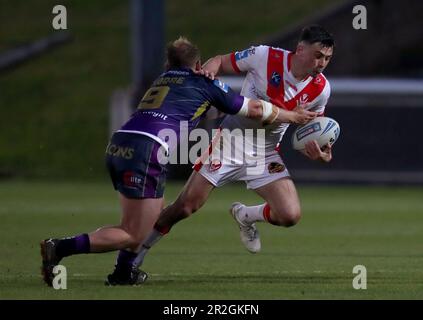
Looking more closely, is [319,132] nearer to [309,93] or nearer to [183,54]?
[309,93]

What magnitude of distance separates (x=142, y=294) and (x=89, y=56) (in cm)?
2643

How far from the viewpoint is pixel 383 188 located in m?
24.3

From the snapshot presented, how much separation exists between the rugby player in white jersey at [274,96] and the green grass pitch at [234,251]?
722mm

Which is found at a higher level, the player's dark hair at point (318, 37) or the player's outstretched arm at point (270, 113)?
the player's dark hair at point (318, 37)

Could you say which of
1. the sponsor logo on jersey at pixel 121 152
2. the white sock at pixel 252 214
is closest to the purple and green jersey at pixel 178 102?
the sponsor logo on jersey at pixel 121 152

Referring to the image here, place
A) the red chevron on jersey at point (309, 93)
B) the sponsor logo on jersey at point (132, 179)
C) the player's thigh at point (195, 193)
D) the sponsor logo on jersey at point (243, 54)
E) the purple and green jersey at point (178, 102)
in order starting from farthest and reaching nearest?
the sponsor logo on jersey at point (243, 54), the red chevron on jersey at point (309, 93), the player's thigh at point (195, 193), the purple and green jersey at point (178, 102), the sponsor logo on jersey at point (132, 179)

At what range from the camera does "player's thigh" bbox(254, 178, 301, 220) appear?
11109mm

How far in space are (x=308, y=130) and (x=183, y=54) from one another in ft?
5.14

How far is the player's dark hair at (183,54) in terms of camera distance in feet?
32.6

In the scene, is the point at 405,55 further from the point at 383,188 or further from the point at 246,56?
the point at 246,56

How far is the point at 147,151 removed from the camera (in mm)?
9680

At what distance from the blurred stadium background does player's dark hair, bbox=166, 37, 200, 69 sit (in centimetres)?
188

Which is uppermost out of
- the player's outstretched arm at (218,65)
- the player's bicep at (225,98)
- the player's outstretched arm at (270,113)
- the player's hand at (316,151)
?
the player's outstretched arm at (218,65)

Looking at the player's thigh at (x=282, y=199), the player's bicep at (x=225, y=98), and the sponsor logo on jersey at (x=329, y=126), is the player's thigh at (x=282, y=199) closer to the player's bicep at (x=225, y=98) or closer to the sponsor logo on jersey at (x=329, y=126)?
the sponsor logo on jersey at (x=329, y=126)
